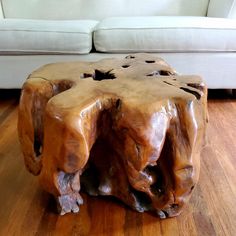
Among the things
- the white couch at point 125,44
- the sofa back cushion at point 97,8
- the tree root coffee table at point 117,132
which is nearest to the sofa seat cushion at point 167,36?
the white couch at point 125,44

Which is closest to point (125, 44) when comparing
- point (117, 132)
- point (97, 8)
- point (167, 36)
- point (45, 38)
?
point (167, 36)

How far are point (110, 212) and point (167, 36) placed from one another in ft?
3.61

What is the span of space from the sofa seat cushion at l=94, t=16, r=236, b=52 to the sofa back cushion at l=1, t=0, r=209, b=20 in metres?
0.54

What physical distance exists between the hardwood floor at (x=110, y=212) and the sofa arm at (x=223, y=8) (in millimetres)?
1124

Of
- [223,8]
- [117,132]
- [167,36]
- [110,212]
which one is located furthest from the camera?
[223,8]

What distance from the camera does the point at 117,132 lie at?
859mm

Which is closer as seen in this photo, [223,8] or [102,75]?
[102,75]

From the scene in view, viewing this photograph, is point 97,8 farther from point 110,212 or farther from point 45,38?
point 110,212

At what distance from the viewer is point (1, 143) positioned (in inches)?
57.4

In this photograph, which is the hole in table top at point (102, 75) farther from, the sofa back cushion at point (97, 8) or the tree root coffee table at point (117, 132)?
the sofa back cushion at point (97, 8)

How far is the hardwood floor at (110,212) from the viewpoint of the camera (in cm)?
94

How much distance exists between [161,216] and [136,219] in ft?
0.26

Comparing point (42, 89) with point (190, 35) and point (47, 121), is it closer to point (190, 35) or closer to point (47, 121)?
point (47, 121)

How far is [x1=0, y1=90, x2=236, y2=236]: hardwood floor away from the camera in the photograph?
37.1 inches
